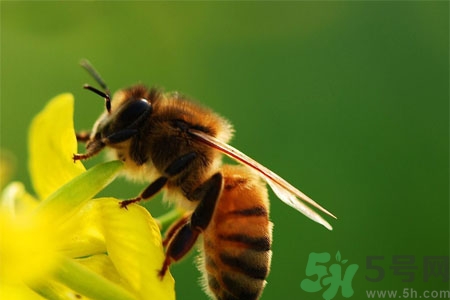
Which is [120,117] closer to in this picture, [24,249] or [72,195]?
[72,195]

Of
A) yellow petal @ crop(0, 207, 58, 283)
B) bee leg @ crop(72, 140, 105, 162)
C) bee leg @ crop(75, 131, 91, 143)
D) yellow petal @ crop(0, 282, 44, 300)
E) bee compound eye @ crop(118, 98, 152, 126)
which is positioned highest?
bee compound eye @ crop(118, 98, 152, 126)

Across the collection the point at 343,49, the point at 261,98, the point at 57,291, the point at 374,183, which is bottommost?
the point at 57,291

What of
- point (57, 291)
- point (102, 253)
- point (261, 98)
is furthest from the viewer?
point (261, 98)

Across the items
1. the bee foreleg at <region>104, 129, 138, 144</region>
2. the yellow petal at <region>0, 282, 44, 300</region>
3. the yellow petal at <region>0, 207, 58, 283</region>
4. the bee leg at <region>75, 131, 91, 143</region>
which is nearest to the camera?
the yellow petal at <region>0, 207, 58, 283</region>

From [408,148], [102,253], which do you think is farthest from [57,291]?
[408,148]

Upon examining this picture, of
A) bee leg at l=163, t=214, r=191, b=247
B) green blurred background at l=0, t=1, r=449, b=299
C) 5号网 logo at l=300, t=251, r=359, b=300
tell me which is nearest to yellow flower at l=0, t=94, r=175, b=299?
bee leg at l=163, t=214, r=191, b=247

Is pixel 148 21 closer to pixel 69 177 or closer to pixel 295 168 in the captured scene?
pixel 295 168

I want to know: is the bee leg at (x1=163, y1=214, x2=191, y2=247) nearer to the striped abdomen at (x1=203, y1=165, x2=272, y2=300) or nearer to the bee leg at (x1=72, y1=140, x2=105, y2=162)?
the striped abdomen at (x1=203, y1=165, x2=272, y2=300)
